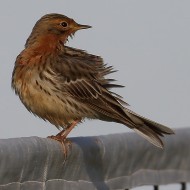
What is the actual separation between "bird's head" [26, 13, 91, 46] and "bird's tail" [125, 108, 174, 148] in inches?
59.2

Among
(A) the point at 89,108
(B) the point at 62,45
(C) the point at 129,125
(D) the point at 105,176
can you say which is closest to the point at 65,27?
(B) the point at 62,45

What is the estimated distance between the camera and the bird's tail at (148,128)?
6.78m

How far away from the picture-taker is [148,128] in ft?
24.3

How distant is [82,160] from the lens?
5848 millimetres

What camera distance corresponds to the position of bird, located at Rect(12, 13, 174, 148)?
27.5ft

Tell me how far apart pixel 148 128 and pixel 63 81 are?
5.47 feet

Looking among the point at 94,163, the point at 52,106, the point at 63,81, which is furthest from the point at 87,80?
the point at 94,163

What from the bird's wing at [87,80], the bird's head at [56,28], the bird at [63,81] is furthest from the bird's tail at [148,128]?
the bird's head at [56,28]

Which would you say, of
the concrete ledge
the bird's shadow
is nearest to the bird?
the concrete ledge

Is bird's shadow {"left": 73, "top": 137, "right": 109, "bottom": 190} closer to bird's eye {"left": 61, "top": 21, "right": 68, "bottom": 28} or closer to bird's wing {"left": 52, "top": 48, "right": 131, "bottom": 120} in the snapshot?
bird's wing {"left": 52, "top": 48, "right": 131, "bottom": 120}

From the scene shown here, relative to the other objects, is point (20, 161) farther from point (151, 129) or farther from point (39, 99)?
point (39, 99)

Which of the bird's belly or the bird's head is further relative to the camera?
the bird's head

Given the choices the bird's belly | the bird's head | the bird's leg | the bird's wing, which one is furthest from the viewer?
the bird's head

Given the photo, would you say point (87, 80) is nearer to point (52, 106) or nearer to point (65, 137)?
point (52, 106)
